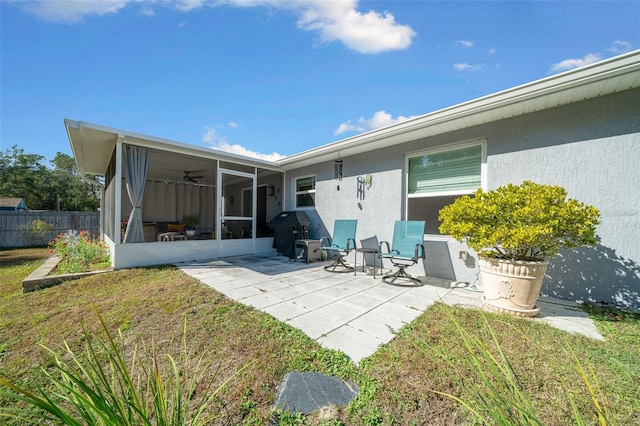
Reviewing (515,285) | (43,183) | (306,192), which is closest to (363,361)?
(515,285)

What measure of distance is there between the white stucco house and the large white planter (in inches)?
43.3

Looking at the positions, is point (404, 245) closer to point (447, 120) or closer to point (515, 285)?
point (515, 285)

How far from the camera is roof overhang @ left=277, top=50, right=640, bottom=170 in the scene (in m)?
2.96

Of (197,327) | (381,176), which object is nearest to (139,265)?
(197,327)

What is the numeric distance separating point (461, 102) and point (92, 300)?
6167 millimetres

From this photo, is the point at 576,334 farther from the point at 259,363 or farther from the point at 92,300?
the point at 92,300

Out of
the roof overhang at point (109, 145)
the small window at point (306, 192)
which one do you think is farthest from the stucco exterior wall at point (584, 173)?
the roof overhang at point (109, 145)

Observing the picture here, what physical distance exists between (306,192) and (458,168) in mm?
4219

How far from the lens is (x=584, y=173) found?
11.7ft

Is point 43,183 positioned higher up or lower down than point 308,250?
higher up

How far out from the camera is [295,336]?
2.56 m

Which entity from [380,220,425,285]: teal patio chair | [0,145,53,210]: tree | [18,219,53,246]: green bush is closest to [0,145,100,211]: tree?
[0,145,53,210]: tree

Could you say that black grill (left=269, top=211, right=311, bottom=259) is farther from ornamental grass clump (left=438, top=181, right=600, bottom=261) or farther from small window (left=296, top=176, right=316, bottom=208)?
ornamental grass clump (left=438, top=181, right=600, bottom=261)

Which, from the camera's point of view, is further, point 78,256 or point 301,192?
point 301,192
